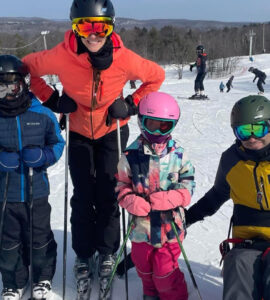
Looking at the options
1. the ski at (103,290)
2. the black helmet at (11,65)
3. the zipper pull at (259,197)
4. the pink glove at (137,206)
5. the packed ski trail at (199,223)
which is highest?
the black helmet at (11,65)

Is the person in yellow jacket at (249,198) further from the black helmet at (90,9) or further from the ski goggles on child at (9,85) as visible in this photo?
the ski goggles on child at (9,85)

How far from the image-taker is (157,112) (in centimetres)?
210

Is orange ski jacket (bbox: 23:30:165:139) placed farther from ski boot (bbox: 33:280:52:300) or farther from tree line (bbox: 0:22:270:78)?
tree line (bbox: 0:22:270:78)

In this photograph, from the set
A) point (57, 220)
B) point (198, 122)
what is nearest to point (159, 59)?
point (198, 122)

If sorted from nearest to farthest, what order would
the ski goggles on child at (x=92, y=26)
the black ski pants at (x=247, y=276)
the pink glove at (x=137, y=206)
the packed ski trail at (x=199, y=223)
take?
the black ski pants at (x=247, y=276) → the pink glove at (x=137, y=206) → the ski goggles on child at (x=92, y=26) → the packed ski trail at (x=199, y=223)

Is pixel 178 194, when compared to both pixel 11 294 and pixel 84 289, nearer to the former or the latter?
pixel 84 289

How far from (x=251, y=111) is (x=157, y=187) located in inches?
28.3

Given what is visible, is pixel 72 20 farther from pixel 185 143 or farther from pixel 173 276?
pixel 185 143

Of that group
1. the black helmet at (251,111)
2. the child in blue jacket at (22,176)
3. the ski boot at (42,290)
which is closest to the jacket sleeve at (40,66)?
the child in blue jacket at (22,176)

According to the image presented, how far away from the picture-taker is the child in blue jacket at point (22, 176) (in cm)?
226

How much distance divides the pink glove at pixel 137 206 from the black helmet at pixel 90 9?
46.2 inches

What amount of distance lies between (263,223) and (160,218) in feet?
2.01

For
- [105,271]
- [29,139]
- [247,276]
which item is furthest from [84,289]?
[247,276]

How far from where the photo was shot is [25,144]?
2328 millimetres
